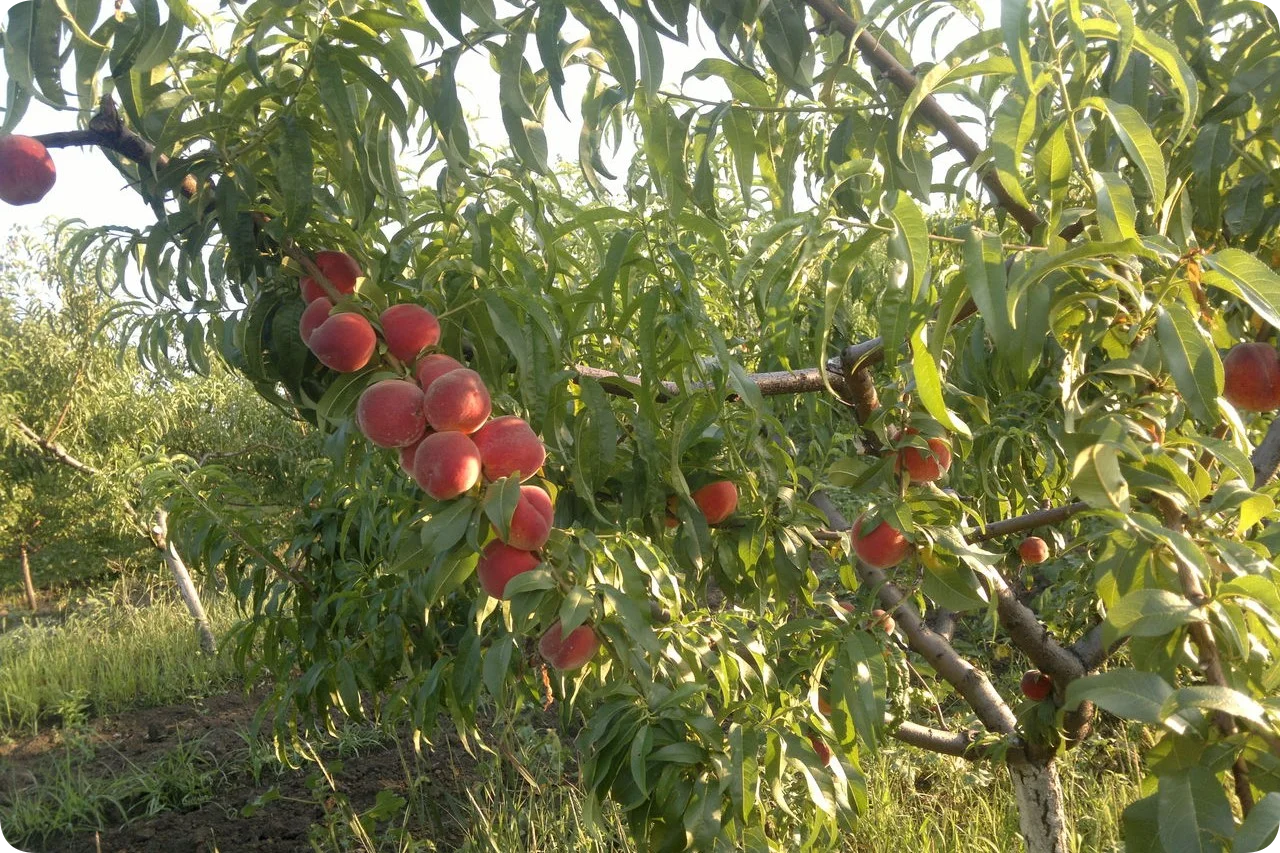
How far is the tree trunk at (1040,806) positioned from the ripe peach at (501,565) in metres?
1.26

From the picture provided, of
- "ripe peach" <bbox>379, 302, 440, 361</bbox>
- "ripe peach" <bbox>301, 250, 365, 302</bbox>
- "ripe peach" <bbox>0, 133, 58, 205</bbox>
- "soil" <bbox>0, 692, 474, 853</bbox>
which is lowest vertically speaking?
"soil" <bbox>0, 692, 474, 853</bbox>

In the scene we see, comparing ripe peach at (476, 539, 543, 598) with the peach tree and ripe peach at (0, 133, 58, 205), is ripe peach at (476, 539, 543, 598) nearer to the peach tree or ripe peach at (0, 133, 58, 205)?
the peach tree

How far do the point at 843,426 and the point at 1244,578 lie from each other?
1.57 meters

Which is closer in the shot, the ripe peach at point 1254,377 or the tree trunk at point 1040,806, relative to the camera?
the ripe peach at point 1254,377

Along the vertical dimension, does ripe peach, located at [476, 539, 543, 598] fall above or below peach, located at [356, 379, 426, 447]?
below

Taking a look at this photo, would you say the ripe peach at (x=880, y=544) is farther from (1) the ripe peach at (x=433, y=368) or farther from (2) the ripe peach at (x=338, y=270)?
(2) the ripe peach at (x=338, y=270)

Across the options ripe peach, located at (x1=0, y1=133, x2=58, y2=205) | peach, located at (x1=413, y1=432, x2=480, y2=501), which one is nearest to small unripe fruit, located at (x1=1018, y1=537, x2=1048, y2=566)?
peach, located at (x1=413, y1=432, x2=480, y2=501)

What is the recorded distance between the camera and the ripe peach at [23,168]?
32.7 inches

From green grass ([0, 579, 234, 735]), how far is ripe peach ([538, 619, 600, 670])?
4.15 meters

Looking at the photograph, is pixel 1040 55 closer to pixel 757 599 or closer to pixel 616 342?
pixel 616 342

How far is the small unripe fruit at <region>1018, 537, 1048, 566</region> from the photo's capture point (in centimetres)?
178

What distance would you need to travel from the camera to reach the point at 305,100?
2.87 feet

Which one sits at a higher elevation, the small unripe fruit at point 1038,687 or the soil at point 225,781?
the small unripe fruit at point 1038,687

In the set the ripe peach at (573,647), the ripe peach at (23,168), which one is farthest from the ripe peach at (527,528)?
the ripe peach at (23,168)
